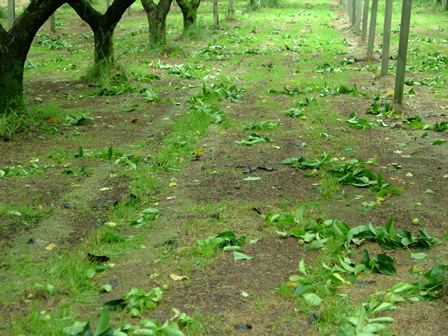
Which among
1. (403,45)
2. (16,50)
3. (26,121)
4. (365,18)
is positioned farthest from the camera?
(365,18)

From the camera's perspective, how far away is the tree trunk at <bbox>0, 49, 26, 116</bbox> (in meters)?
9.49

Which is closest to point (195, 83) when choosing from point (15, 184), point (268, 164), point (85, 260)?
point (268, 164)

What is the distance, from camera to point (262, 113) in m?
10.8

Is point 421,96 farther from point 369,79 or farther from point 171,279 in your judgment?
point 171,279

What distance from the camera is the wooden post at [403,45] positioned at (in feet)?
34.4

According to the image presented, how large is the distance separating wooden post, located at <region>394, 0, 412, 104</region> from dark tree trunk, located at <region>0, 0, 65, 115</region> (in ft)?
17.9

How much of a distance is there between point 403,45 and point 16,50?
6092mm

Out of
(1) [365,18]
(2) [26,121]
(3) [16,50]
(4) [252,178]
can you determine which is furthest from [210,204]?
(1) [365,18]

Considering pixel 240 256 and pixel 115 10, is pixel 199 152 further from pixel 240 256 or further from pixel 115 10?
pixel 115 10

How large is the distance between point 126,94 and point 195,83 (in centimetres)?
185

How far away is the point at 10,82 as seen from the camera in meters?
9.55

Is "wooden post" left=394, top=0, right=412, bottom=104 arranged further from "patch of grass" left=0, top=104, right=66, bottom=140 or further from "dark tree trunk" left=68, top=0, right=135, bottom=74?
"dark tree trunk" left=68, top=0, right=135, bottom=74

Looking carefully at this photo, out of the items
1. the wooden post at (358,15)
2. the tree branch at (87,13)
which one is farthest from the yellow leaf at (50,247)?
the wooden post at (358,15)

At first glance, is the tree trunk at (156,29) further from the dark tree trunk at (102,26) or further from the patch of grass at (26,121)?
the patch of grass at (26,121)
